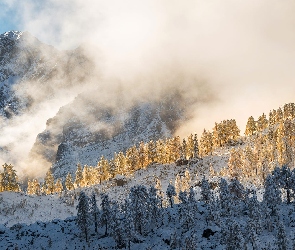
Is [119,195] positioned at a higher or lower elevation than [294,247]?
higher

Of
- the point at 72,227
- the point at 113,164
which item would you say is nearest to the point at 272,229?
the point at 72,227

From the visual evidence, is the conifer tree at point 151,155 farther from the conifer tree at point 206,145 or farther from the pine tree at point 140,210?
the pine tree at point 140,210

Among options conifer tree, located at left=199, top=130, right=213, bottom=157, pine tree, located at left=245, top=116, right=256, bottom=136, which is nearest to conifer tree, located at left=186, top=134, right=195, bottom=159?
conifer tree, located at left=199, top=130, right=213, bottom=157

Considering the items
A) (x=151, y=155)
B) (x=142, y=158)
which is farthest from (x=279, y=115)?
(x=142, y=158)

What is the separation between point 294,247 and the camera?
55500mm

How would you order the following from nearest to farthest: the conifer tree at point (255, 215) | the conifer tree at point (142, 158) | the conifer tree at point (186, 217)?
the conifer tree at point (255, 215) < the conifer tree at point (186, 217) < the conifer tree at point (142, 158)

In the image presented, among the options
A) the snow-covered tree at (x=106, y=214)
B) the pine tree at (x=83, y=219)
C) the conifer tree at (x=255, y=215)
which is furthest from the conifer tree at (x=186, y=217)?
the pine tree at (x=83, y=219)

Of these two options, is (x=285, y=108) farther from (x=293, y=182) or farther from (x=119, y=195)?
(x=293, y=182)

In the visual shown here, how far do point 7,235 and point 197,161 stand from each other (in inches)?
4204

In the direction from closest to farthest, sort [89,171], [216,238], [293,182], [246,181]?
[216,238], [293,182], [246,181], [89,171]

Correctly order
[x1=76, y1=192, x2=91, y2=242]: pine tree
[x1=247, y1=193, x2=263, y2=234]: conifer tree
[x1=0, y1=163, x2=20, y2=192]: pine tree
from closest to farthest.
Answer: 1. [x1=247, y1=193, x2=263, y2=234]: conifer tree
2. [x1=76, y1=192, x2=91, y2=242]: pine tree
3. [x1=0, y1=163, x2=20, y2=192]: pine tree

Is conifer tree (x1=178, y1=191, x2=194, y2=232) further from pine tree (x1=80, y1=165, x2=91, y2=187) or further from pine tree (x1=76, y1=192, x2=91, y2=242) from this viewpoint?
pine tree (x1=80, y1=165, x2=91, y2=187)

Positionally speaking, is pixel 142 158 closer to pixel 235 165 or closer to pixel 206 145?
pixel 206 145

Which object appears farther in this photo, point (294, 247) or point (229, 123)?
point (229, 123)
